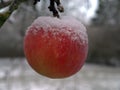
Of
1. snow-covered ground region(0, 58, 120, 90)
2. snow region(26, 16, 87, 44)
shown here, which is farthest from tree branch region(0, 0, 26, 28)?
snow-covered ground region(0, 58, 120, 90)

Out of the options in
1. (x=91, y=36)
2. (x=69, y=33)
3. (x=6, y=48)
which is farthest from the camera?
(x=91, y=36)

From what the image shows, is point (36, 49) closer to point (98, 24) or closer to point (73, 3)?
point (73, 3)

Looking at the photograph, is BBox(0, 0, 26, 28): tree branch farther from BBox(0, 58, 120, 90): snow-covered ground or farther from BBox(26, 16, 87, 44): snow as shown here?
BBox(0, 58, 120, 90): snow-covered ground

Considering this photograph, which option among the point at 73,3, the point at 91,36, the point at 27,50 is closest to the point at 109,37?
the point at 91,36

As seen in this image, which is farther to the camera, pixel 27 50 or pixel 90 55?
pixel 90 55

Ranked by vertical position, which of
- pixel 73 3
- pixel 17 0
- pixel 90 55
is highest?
pixel 17 0

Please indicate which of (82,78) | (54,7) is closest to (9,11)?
(54,7)

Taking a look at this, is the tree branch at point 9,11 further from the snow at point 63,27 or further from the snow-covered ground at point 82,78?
the snow-covered ground at point 82,78

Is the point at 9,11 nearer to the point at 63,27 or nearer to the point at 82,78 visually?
the point at 63,27
